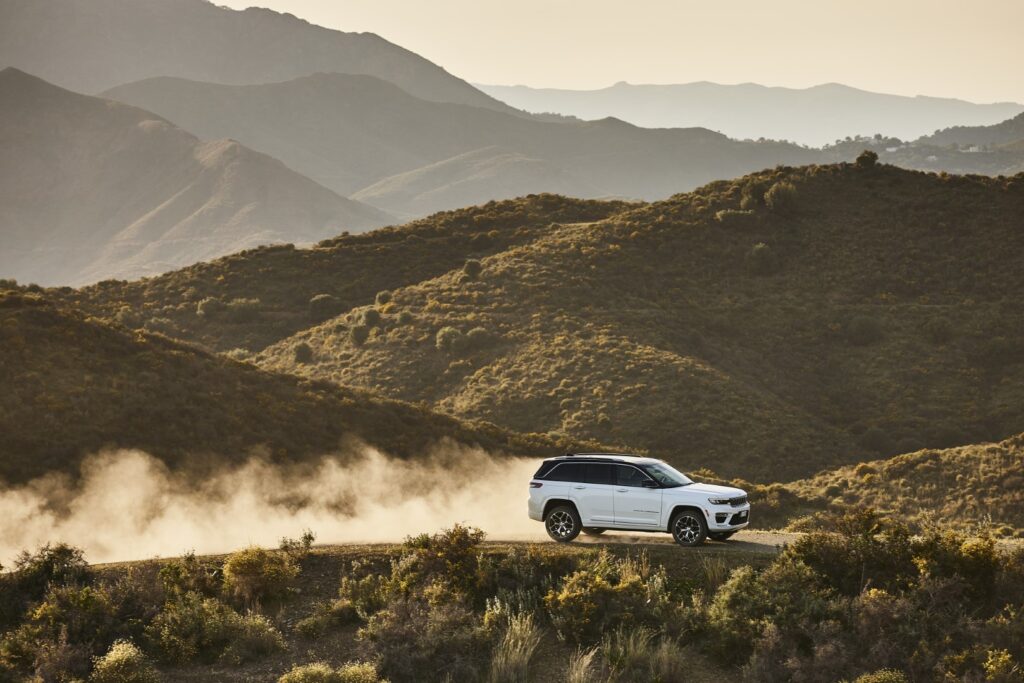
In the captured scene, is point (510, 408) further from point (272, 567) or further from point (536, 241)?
point (272, 567)

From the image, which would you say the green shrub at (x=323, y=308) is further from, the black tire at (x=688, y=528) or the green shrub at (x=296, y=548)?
the black tire at (x=688, y=528)

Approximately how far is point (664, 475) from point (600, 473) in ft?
4.57

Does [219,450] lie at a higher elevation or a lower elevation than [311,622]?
higher

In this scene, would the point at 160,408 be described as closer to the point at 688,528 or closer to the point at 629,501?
the point at 629,501

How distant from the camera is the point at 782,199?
91062 millimetres

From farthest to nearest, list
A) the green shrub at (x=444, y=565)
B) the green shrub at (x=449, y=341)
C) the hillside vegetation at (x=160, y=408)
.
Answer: the green shrub at (x=449, y=341)
the hillside vegetation at (x=160, y=408)
the green shrub at (x=444, y=565)

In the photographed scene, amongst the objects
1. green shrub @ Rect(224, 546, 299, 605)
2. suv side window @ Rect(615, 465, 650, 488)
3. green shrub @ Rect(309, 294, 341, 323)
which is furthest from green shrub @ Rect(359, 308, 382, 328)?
green shrub @ Rect(224, 546, 299, 605)

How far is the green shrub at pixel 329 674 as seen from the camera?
16.0 m

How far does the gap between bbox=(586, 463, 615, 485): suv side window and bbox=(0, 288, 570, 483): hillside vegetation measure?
17.0 metres

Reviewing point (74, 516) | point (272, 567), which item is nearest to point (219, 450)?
point (74, 516)

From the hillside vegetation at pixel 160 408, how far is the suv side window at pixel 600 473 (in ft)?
55.7

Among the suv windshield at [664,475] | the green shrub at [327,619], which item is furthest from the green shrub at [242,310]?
the green shrub at [327,619]

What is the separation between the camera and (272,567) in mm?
19750

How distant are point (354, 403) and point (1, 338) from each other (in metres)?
14.1
